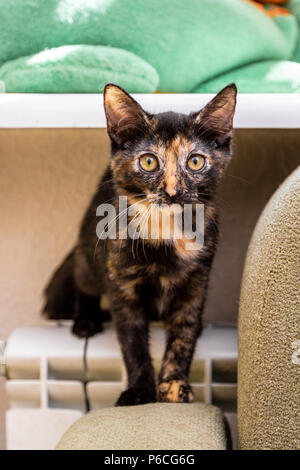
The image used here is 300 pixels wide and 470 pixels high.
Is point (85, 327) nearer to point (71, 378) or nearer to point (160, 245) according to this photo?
point (71, 378)

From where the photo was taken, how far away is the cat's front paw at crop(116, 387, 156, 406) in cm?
81

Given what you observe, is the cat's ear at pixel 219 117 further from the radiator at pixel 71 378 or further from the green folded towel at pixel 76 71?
the radiator at pixel 71 378

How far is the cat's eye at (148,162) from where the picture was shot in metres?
0.79

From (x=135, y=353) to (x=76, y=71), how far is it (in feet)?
1.60

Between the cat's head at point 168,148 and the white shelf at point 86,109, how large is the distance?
0.03 m

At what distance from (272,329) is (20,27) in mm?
610

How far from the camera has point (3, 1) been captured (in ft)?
2.57

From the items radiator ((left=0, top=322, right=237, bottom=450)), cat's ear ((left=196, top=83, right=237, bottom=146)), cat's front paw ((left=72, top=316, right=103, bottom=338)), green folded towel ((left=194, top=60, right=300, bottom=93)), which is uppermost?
green folded towel ((left=194, top=60, right=300, bottom=93))

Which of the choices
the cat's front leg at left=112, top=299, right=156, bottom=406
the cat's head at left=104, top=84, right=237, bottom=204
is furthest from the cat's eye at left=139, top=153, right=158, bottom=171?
the cat's front leg at left=112, top=299, right=156, bottom=406

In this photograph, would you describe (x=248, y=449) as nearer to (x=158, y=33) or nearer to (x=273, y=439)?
(x=273, y=439)

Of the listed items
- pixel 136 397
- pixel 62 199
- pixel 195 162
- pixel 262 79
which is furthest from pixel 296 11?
pixel 136 397

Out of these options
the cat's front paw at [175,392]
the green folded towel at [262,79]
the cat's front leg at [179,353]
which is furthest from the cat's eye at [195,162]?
the cat's front paw at [175,392]

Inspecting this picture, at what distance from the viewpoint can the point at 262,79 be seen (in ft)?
2.61

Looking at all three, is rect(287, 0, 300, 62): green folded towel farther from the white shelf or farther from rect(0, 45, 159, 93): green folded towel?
rect(0, 45, 159, 93): green folded towel
